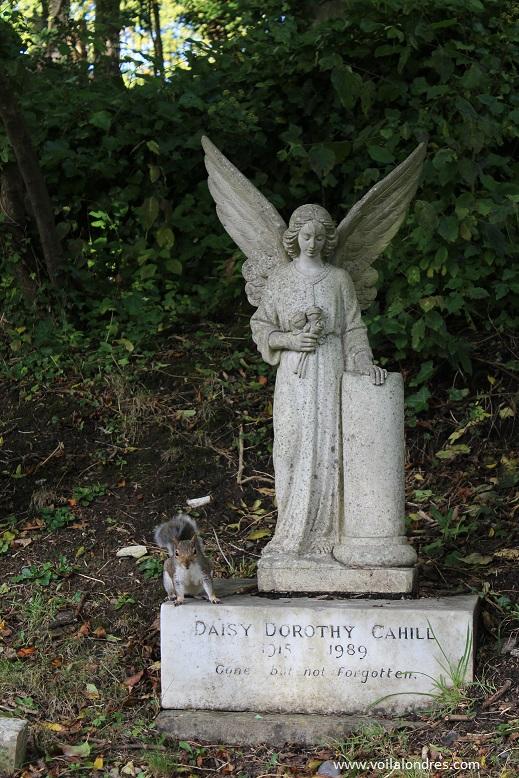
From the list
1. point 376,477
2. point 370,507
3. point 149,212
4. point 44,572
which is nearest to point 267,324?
point 376,477

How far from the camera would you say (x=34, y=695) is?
6.39 meters

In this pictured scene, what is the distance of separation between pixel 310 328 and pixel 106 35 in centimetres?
613

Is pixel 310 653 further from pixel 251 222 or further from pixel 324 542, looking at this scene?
pixel 251 222

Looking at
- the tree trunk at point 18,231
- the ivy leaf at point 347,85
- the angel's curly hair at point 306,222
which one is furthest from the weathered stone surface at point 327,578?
the tree trunk at point 18,231

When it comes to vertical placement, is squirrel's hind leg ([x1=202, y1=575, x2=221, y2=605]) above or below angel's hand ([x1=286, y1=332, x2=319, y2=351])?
below

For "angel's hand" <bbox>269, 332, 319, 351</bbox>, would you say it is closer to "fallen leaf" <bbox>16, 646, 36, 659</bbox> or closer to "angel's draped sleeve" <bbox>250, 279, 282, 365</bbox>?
"angel's draped sleeve" <bbox>250, 279, 282, 365</bbox>

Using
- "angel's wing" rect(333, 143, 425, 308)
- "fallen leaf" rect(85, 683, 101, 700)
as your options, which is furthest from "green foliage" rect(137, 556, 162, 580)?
"angel's wing" rect(333, 143, 425, 308)

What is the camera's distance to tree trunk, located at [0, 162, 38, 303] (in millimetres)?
10203

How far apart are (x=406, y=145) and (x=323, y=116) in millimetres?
1180

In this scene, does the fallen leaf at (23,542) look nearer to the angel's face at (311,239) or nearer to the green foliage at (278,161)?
the green foliage at (278,161)

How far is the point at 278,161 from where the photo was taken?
10.4m

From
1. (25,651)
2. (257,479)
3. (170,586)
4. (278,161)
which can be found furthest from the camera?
(278,161)

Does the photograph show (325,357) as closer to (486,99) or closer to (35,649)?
(35,649)

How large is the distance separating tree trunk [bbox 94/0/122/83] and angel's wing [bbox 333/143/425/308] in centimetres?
443
